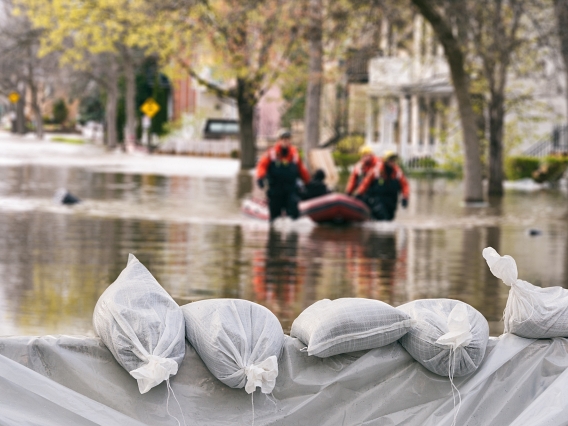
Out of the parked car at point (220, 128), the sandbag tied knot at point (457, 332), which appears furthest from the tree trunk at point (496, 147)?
the parked car at point (220, 128)

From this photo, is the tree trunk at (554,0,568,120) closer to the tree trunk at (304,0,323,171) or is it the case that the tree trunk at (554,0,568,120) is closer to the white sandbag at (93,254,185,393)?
the tree trunk at (304,0,323,171)

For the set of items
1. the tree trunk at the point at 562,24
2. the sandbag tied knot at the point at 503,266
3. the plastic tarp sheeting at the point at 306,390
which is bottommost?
the plastic tarp sheeting at the point at 306,390

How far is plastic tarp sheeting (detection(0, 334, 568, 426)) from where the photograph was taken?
4.33 m

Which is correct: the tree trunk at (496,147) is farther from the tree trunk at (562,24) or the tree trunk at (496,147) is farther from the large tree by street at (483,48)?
the tree trunk at (562,24)

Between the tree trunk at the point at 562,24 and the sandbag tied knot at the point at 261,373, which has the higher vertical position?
the tree trunk at the point at 562,24

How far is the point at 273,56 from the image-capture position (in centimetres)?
4109

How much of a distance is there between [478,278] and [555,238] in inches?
230

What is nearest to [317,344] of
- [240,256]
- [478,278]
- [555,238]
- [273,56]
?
[478,278]

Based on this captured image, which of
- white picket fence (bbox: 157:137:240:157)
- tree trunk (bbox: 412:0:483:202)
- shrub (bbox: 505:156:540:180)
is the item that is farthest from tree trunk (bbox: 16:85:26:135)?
tree trunk (bbox: 412:0:483:202)

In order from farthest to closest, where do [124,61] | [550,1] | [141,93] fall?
1. [141,93]
2. [124,61]
3. [550,1]

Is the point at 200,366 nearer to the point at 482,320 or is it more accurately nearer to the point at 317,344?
the point at 317,344

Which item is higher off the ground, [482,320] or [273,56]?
[273,56]

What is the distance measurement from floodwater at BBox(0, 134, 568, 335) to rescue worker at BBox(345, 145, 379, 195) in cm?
75

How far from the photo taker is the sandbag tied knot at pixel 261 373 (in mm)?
4371
